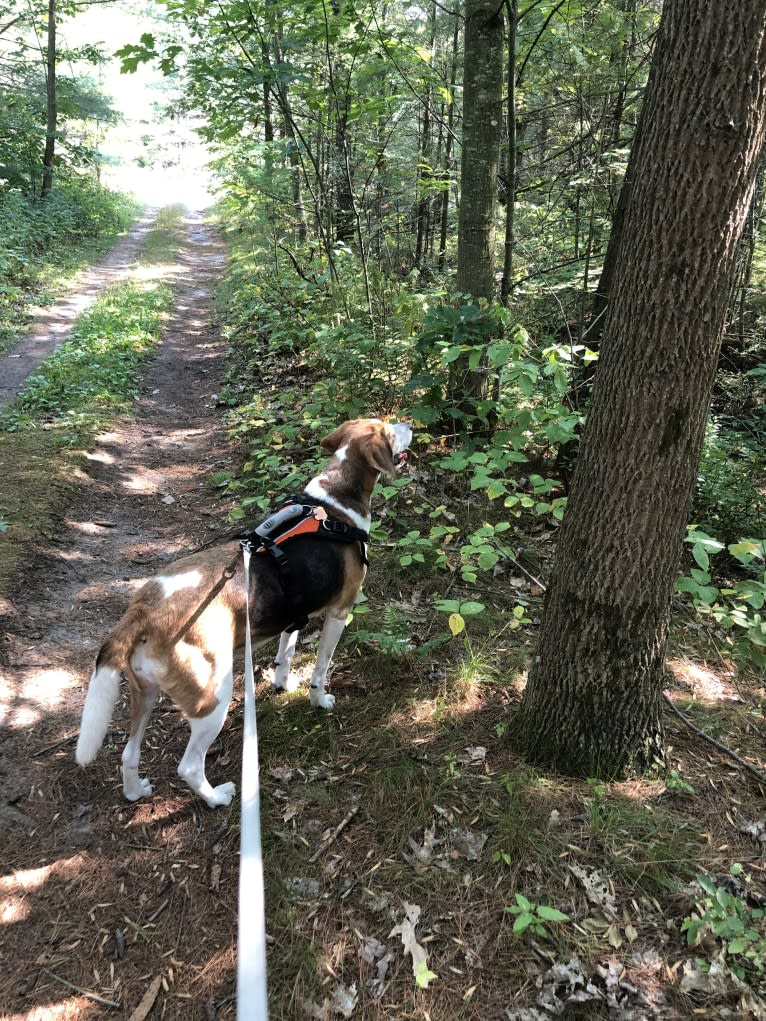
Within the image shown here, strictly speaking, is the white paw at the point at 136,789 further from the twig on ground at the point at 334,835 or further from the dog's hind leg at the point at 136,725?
the twig on ground at the point at 334,835

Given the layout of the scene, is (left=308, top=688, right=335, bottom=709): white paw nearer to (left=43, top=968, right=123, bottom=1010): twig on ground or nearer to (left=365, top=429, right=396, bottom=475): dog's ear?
(left=365, top=429, right=396, bottom=475): dog's ear

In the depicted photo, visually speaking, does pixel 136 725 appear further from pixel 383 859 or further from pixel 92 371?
pixel 92 371

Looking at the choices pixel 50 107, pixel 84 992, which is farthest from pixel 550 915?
pixel 50 107

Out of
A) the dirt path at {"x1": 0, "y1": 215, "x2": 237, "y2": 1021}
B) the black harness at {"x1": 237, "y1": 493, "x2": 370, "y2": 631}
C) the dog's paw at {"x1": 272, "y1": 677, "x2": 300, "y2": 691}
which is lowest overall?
the dirt path at {"x1": 0, "y1": 215, "x2": 237, "y2": 1021}

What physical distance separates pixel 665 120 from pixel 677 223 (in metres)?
0.39

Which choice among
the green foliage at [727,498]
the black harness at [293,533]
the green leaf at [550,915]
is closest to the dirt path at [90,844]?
the black harness at [293,533]

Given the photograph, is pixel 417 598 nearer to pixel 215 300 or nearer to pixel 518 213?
pixel 518 213

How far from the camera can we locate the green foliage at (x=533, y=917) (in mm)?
2387

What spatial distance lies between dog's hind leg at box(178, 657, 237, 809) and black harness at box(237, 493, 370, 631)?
0.50 m

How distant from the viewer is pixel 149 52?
7.60 meters

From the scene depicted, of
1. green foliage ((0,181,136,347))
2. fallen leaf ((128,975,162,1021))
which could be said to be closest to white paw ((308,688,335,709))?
fallen leaf ((128,975,162,1021))

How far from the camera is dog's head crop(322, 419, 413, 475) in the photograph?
13.3 ft

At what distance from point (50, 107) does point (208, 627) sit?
88.2 ft

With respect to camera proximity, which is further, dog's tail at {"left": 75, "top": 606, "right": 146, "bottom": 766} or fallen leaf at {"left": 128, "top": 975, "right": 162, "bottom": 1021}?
dog's tail at {"left": 75, "top": 606, "right": 146, "bottom": 766}
